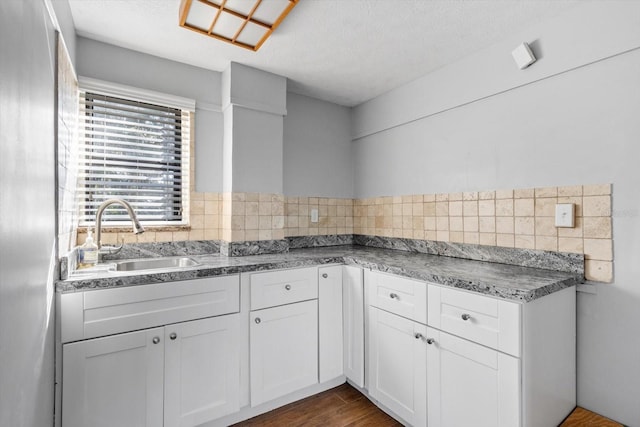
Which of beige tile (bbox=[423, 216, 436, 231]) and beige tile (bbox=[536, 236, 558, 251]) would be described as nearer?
beige tile (bbox=[536, 236, 558, 251])

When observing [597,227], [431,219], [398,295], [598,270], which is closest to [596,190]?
[597,227]

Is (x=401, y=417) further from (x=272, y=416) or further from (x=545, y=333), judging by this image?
(x=545, y=333)

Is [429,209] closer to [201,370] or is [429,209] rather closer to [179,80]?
[201,370]

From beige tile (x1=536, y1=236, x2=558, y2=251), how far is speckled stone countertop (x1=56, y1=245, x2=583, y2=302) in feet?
0.43

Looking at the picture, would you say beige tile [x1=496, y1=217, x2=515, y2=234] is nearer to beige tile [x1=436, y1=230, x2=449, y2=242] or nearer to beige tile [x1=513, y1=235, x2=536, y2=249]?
beige tile [x1=513, y1=235, x2=536, y2=249]

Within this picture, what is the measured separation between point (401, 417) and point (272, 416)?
753 mm

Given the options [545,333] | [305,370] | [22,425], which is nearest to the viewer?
[22,425]

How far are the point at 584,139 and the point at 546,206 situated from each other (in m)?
0.38

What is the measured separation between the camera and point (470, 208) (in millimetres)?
2109

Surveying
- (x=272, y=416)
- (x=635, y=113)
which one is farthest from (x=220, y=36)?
(x=272, y=416)

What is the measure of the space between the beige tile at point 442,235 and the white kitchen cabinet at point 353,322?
727 millimetres

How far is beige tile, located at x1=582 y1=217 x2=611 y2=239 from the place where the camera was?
148 centimetres

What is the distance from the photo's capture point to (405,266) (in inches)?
67.8

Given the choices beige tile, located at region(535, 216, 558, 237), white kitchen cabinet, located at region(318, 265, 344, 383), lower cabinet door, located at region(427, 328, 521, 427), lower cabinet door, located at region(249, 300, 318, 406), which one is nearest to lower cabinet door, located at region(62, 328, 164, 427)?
lower cabinet door, located at region(249, 300, 318, 406)
